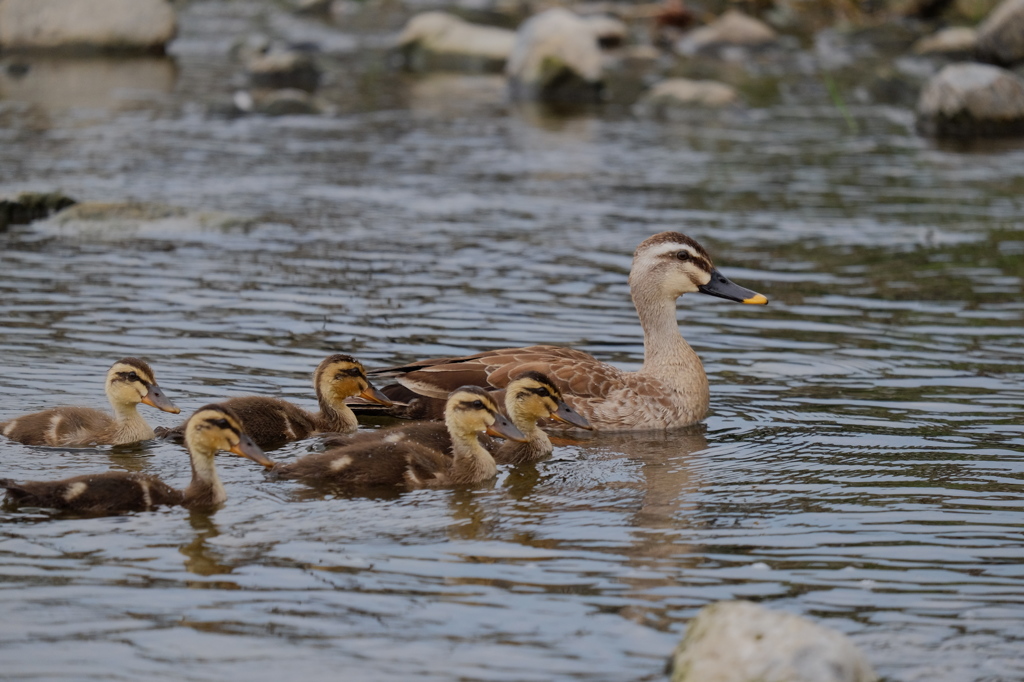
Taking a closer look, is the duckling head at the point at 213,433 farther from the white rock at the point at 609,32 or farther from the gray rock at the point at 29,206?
the white rock at the point at 609,32

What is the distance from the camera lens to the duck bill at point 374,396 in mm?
8562

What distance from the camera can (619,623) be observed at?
5750mm

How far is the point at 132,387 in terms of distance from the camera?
25.9 feet

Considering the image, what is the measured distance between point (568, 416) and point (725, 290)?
1.73m

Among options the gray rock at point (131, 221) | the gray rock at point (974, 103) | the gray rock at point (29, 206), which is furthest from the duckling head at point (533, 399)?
the gray rock at point (974, 103)

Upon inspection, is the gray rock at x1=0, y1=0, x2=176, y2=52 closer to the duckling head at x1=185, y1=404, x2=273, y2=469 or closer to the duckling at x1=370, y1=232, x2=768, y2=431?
the duckling at x1=370, y1=232, x2=768, y2=431

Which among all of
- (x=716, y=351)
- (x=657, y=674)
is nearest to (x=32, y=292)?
(x=716, y=351)

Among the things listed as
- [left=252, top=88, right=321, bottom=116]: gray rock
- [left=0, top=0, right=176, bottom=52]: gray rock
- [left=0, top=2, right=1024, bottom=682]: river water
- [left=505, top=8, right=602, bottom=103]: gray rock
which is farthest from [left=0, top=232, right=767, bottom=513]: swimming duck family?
[left=0, top=0, right=176, bottom=52]: gray rock

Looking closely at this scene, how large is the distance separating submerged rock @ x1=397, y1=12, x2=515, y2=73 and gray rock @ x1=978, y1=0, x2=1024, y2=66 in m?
8.26

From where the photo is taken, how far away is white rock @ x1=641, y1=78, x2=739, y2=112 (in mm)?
22625

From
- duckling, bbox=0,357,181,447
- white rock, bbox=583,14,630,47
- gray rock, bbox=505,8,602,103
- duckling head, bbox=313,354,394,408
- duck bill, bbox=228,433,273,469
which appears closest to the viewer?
duck bill, bbox=228,433,273,469

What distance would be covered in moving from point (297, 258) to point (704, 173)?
20.6 ft

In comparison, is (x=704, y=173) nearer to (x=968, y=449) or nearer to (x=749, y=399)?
(x=749, y=399)

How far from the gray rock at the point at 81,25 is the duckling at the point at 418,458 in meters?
20.7
